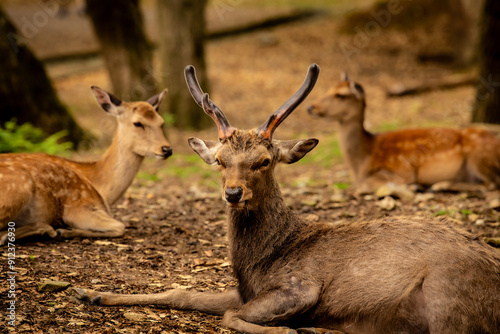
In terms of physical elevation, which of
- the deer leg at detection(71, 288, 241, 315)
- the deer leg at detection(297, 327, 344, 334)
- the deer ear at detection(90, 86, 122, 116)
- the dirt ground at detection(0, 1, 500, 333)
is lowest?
the deer leg at detection(297, 327, 344, 334)

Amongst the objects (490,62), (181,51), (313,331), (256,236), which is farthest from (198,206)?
(181,51)

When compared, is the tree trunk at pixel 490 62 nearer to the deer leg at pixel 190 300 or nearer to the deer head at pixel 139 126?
the deer head at pixel 139 126

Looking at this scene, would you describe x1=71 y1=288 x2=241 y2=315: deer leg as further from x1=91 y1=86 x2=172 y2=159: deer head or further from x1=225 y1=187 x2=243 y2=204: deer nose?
x1=91 y1=86 x2=172 y2=159: deer head

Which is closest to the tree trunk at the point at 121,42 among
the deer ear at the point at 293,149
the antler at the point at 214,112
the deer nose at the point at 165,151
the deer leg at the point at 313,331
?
the deer nose at the point at 165,151

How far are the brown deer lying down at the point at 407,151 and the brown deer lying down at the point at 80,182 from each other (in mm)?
3670

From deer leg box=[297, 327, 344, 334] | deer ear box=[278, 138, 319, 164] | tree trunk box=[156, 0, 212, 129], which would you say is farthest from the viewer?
tree trunk box=[156, 0, 212, 129]

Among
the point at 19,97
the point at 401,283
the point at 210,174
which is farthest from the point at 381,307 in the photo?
the point at 19,97

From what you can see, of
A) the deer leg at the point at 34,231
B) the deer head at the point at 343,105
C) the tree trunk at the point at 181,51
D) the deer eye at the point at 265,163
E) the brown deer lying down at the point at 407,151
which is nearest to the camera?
the deer eye at the point at 265,163

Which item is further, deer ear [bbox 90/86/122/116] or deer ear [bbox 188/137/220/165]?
deer ear [bbox 90/86/122/116]

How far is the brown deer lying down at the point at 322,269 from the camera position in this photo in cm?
477

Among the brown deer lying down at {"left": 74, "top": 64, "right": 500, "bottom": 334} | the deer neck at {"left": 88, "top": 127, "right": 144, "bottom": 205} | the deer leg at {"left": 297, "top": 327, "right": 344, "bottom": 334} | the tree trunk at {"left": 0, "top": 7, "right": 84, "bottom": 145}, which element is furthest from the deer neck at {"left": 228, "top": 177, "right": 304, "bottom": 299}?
the tree trunk at {"left": 0, "top": 7, "right": 84, "bottom": 145}

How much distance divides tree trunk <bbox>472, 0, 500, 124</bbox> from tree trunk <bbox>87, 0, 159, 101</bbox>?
Result: 766cm

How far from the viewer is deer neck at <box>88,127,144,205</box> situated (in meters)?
7.92

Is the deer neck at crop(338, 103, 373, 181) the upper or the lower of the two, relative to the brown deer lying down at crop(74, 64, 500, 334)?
upper
